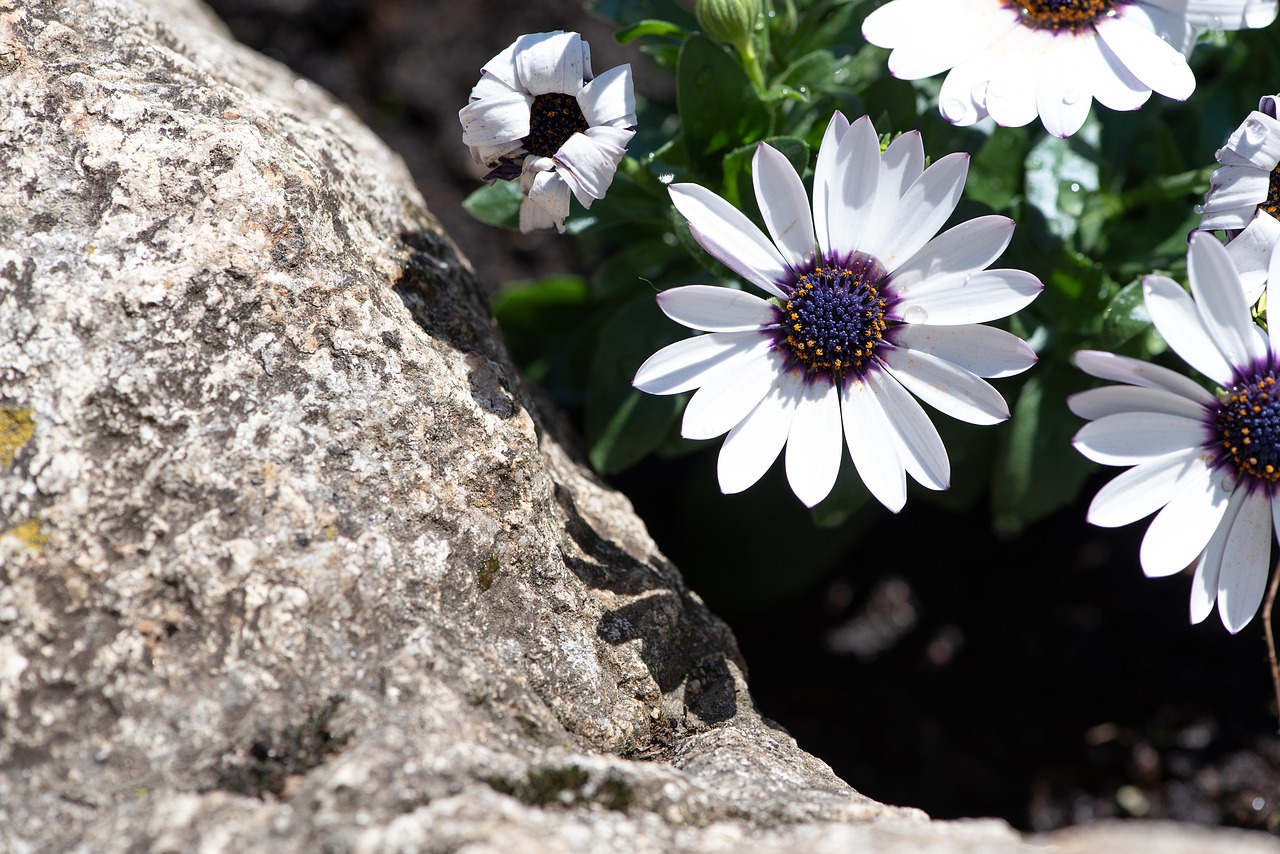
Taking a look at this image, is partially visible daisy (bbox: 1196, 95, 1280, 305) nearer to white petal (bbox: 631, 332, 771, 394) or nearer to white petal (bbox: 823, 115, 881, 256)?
white petal (bbox: 823, 115, 881, 256)

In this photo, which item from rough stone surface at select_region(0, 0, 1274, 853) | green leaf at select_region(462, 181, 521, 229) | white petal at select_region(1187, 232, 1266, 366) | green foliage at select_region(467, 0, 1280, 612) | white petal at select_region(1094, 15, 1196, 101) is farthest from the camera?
green leaf at select_region(462, 181, 521, 229)

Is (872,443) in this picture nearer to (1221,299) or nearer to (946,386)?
(946,386)

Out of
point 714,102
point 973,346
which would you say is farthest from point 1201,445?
point 714,102

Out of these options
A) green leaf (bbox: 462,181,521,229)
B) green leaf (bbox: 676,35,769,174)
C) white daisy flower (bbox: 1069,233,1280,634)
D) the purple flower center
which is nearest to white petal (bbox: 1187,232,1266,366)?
white daisy flower (bbox: 1069,233,1280,634)

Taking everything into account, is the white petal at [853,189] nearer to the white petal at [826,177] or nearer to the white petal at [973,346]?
the white petal at [826,177]

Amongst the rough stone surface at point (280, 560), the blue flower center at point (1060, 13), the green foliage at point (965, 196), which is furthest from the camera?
the green foliage at point (965, 196)

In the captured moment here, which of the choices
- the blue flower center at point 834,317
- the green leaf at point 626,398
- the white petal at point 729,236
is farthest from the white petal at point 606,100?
the green leaf at point 626,398
